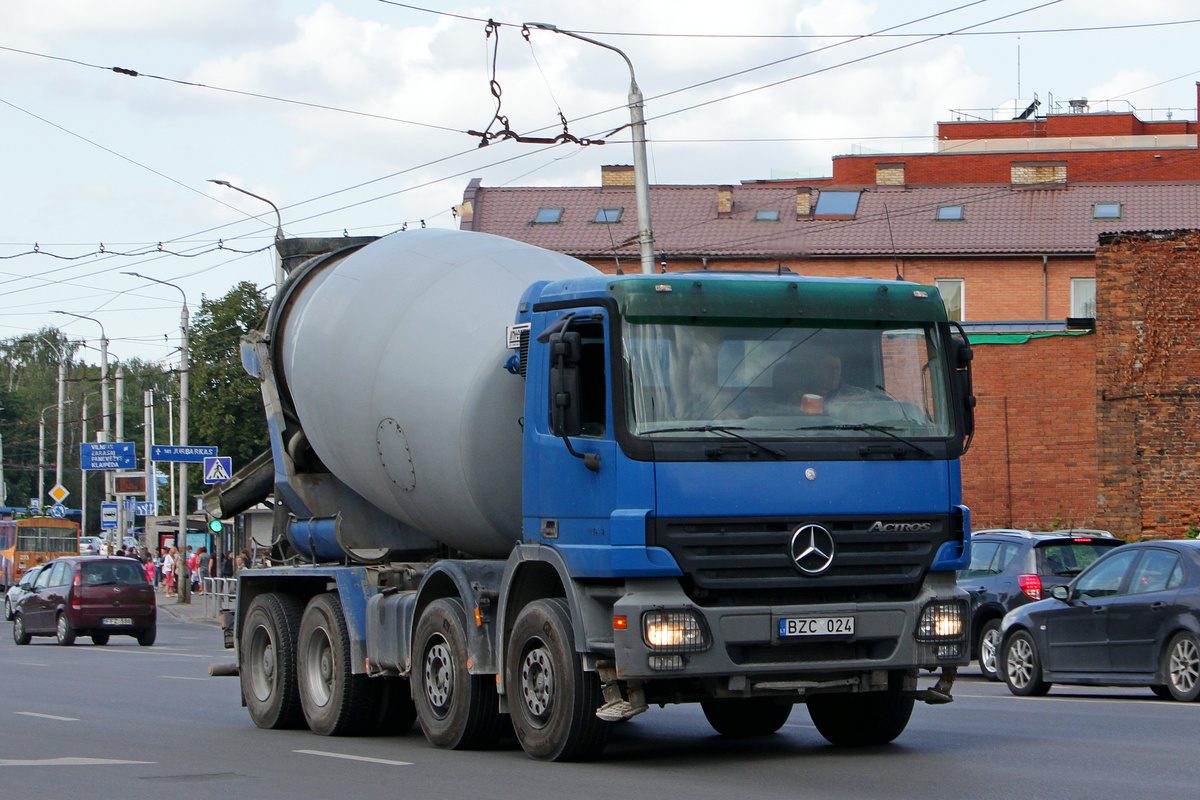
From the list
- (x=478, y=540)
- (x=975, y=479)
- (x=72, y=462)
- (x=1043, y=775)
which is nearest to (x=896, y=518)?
(x=1043, y=775)

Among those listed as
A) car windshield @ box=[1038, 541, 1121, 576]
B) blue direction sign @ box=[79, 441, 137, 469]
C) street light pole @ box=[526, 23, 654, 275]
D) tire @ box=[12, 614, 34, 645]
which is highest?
street light pole @ box=[526, 23, 654, 275]

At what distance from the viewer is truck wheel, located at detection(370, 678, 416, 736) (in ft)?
40.7

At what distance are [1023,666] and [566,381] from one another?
335 inches

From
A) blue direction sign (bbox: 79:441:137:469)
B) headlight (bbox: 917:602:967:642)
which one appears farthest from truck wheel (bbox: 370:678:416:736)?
blue direction sign (bbox: 79:441:137:469)

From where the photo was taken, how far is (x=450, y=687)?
34.7ft

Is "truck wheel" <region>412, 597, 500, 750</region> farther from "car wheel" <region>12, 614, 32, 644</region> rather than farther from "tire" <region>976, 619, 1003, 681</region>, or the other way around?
"car wheel" <region>12, 614, 32, 644</region>

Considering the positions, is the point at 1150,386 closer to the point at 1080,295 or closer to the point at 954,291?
the point at 1080,295

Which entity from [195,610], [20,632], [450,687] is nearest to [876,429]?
[450,687]

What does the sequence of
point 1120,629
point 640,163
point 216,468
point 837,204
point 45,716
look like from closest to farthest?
point 45,716 → point 1120,629 → point 640,163 → point 216,468 → point 837,204

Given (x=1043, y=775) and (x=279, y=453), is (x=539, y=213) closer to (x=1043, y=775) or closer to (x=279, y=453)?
(x=279, y=453)

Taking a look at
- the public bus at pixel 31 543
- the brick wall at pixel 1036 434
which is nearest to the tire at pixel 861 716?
the brick wall at pixel 1036 434

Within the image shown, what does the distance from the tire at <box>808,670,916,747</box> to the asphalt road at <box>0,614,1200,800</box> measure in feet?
0.51

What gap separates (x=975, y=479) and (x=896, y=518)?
2221 cm

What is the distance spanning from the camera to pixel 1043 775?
8.74 metres
